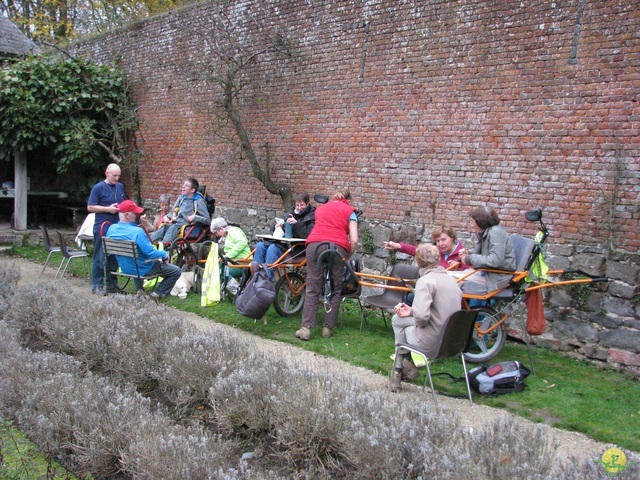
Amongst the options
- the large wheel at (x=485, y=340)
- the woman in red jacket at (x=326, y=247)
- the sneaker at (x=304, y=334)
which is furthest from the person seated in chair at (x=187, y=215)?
the large wheel at (x=485, y=340)

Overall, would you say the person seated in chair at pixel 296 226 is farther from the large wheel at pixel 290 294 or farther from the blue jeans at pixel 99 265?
the blue jeans at pixel 99 265

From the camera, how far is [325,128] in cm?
922

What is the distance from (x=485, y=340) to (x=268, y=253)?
2.99 meters

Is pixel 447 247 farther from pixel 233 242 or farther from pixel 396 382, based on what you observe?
pixel 233 242

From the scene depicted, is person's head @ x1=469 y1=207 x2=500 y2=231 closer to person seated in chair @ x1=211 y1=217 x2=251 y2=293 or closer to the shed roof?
person seated in chair @ x1=211 y1=217 x2=251 y2=293

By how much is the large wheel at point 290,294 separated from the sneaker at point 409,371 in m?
2.44

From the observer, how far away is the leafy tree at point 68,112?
12.4 m

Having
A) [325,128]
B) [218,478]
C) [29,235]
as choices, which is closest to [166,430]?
[218,478]

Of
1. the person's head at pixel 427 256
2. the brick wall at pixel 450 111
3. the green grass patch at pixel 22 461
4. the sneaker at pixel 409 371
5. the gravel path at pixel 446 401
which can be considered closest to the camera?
the green grass patch at pixel 22 461

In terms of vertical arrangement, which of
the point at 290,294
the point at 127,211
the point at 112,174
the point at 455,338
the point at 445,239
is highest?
the point at 112,174

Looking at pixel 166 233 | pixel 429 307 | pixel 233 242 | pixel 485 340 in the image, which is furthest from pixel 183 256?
pixel 429 307

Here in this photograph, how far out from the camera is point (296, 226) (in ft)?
26.6

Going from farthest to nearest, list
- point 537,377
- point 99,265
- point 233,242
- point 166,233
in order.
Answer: point 166,233, point 99,265, point 233,242, point 537,377

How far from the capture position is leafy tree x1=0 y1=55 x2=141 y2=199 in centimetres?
1238
